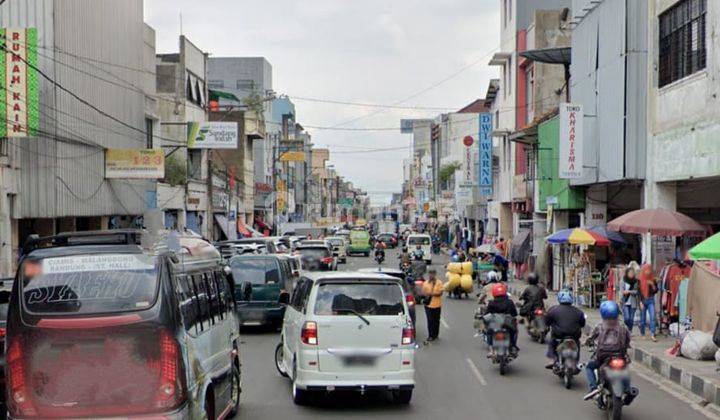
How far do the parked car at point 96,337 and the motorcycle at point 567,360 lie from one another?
7.09 metres

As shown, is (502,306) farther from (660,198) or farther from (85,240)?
(660,198)

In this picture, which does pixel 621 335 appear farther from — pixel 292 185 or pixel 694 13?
pixel 292 185

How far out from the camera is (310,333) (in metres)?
11.1

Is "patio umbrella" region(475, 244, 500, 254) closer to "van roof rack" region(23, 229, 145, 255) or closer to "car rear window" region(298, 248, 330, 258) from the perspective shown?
"car rear window" region(298, 248, 330, 258)

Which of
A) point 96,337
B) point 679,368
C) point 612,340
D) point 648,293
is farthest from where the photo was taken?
point 648,293

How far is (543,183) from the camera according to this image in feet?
115

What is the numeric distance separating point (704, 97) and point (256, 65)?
67.2 metres

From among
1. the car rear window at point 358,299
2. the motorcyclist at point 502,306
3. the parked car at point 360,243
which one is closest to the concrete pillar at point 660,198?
the motorcyclist at point 502,306

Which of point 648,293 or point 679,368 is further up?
point 648,293

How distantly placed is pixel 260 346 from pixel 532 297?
599cm

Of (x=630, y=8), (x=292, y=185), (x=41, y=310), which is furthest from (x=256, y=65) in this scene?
(x=41, y=310)

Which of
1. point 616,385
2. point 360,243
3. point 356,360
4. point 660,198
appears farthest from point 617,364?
point 360,243

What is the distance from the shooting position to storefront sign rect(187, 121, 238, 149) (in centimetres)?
4159

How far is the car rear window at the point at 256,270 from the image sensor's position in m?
20.5
